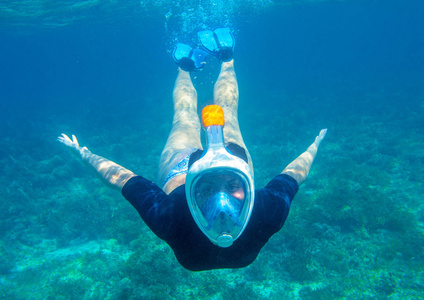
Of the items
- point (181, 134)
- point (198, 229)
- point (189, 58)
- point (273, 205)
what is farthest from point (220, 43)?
point (198, 229)

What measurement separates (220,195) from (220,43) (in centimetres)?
607

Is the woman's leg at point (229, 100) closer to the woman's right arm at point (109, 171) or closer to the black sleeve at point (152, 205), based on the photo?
the woman's right arm at point (109, 171)

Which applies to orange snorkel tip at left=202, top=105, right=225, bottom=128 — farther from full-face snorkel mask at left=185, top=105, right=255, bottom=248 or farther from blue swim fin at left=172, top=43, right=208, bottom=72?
blue swim fin at left=172, top=43, right=208, bottom=72

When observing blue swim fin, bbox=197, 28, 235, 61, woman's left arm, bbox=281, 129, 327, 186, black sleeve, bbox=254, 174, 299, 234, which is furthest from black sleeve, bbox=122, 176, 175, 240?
blue swim fin, bbox=197, 28, 235, 61

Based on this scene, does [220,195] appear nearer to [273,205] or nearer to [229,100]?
[273,205]

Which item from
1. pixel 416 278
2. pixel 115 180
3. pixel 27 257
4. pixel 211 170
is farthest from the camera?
pixel 27 257

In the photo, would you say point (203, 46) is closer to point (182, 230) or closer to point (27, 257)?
point (182, 230)

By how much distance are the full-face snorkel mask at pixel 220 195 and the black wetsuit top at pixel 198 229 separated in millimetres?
249

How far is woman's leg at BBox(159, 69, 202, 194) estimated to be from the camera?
Result: 12.4 ft

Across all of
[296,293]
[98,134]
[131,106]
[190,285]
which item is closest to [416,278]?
[296,293]

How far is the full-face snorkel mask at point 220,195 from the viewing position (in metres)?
1.82

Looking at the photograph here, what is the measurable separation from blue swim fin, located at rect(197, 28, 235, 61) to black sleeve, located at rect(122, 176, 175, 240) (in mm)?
5432

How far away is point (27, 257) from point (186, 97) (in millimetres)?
7965

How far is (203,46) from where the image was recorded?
725 cm
